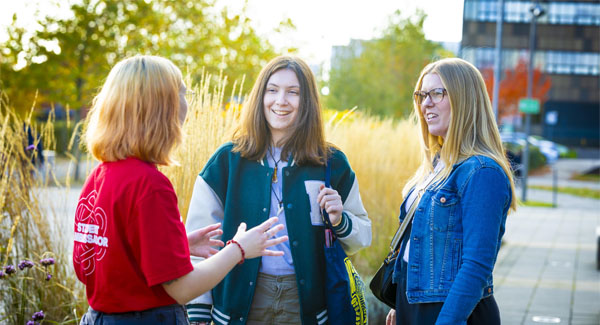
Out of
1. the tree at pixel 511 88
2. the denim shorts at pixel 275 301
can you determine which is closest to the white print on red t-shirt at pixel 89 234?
the denim shorts at pixel 275 301

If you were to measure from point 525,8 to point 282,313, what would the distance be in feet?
182

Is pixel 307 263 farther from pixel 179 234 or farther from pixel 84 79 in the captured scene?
pixel 84 79

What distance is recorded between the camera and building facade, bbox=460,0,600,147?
51812 mm

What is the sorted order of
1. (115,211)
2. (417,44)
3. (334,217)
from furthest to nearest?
1. (417,44)
2. (334,217)
3. (115,211)

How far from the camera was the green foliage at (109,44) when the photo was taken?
55.7 ft

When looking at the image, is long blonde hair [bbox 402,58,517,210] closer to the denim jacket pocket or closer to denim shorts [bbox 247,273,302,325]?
the denim jacket pocket

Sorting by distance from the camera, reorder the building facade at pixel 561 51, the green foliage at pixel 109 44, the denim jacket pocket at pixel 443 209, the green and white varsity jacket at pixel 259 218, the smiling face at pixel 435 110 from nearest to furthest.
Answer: the denim jacket pocket at pixel 443 209, the smiling face at pixel 435 110, the green and white varsity jacket at pixel 259 218, the green foliage at pixel 109 44, the building facade at pixel 561 51

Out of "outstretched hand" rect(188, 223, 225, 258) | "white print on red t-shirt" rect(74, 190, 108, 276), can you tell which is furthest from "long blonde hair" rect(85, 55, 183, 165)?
"outstretched hand" rect(188, 223, 225, 258)

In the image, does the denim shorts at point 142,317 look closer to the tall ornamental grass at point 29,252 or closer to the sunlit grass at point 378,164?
the tall ornamental grass at point 29,252

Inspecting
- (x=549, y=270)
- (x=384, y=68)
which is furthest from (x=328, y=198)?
(x=384, y=68)

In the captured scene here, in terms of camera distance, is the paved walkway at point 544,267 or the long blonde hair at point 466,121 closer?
the long blonde hair at point 466,121

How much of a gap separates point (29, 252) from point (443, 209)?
115 inches

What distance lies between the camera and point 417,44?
63.8ft

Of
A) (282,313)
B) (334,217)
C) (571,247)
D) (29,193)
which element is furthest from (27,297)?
(571,247)
